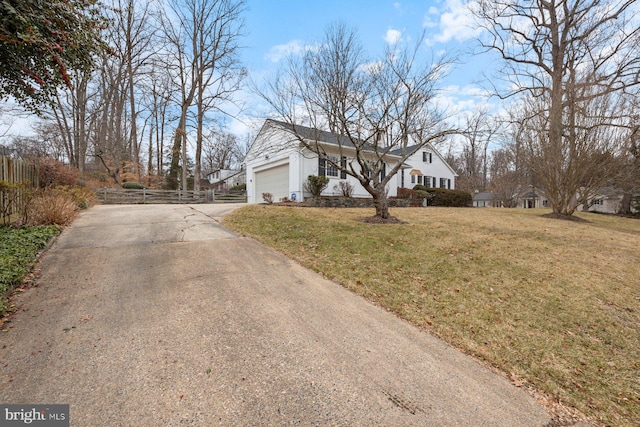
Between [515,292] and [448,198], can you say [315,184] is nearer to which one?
[515,292]

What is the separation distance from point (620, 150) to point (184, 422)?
17768 millimetres

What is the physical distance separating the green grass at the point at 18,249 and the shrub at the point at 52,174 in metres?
4.65

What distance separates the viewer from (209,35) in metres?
19.1

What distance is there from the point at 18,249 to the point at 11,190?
6.88 ft

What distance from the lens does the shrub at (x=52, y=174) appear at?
9.18m

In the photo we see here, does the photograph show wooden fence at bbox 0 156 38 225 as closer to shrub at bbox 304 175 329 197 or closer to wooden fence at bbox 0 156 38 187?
wooden fence at bbox 0 156 38 187

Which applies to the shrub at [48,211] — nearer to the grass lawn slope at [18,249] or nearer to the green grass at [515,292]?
the grass lawn slope at [18,249]

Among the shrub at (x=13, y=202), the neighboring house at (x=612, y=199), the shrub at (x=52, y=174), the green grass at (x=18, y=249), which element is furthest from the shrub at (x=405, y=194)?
the shrub at (x=13, y=202)

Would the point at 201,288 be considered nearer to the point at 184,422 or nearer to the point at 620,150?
the point at 184,422

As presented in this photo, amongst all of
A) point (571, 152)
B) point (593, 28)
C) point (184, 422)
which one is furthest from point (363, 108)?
point (593, 28)

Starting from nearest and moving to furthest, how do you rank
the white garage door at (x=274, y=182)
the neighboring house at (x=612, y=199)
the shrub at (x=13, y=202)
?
the shrub at (x=13, y=202), the white garage door at (x=274, y=182), the neighboring house at (x=612, y=199)

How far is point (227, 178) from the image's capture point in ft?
119

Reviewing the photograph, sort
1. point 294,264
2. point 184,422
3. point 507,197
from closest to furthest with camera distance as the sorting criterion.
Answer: point 184,422 → point 294,264 → point 507,197

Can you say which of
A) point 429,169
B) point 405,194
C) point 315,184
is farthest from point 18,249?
point 429,169
